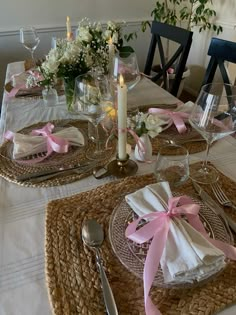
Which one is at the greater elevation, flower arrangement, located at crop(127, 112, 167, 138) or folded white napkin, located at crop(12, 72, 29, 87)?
flower arrangement, located at crop(127, 112, 167, 138)

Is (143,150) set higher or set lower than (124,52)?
lower

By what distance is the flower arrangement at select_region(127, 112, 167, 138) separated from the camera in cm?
72

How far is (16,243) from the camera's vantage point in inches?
23.2

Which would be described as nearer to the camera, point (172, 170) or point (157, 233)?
point (157, 233)

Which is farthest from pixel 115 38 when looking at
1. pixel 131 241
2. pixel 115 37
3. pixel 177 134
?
pixel 131 241

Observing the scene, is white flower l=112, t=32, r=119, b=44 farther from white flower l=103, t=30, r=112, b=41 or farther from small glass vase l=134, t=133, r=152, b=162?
small glass vase l=134, t=133, r=152, b=162

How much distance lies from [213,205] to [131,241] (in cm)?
21

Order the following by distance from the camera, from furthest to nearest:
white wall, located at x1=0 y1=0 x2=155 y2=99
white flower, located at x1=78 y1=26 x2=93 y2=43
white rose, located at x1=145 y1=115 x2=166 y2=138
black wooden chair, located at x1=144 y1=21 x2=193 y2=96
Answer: white wall, located at x1=0 y1=0 x2=155 y2=99 < black wooden chair, located at x1=144 y1=21 x2=193 y2=96 < white flower, located at x1=78 y1=26 x2=93 y2=43 < white rose, located at x1=145 y1=115 x2=166 y2=138

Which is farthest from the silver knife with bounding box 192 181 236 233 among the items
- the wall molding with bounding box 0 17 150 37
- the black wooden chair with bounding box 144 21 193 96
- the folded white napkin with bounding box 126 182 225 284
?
the wall molding with bounding box 0 17 150 37

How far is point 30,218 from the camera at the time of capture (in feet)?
2.13

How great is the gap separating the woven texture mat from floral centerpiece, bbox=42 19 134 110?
0.49 meters

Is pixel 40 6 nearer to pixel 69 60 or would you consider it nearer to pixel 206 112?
pixel 69 60

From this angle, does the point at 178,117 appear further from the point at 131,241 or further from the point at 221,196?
the point at 131,241

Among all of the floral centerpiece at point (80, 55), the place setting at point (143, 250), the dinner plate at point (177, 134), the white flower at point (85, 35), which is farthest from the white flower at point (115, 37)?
the place setting at point (143, 250)
